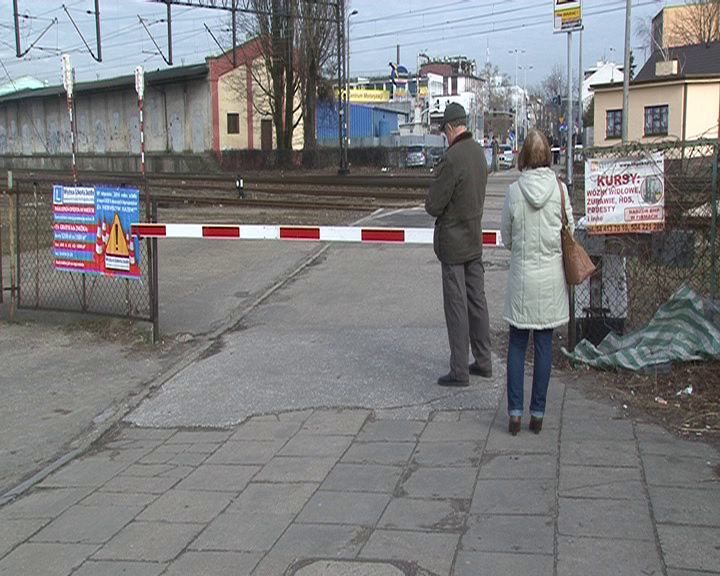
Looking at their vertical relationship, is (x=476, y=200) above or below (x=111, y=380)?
above

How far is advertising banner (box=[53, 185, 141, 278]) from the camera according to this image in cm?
872

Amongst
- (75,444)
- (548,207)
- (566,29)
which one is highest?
(566,29)

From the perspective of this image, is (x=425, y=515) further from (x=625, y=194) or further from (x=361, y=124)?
(x=361, y=124)

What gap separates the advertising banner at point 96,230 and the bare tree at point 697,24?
6037cm

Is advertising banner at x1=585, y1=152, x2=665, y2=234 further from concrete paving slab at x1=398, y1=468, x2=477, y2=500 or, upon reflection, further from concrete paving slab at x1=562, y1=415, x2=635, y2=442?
concrete paving slab at x1=398, y1=468, x2=477, y2=500

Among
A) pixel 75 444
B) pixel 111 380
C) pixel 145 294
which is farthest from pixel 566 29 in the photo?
pixel 75 444

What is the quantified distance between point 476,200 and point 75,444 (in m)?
3.46

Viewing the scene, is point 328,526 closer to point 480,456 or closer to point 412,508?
point 412,508

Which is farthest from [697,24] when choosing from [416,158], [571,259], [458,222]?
[571,259]

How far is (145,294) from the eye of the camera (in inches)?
396

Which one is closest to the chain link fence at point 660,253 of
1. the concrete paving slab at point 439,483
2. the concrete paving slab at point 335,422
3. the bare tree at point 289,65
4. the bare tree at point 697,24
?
the concrete paving slab at point 335,422

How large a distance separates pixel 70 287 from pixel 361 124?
6431cm

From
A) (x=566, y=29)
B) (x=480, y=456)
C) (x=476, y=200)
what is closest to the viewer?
(x=480, y=456)

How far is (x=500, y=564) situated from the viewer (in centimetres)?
381
